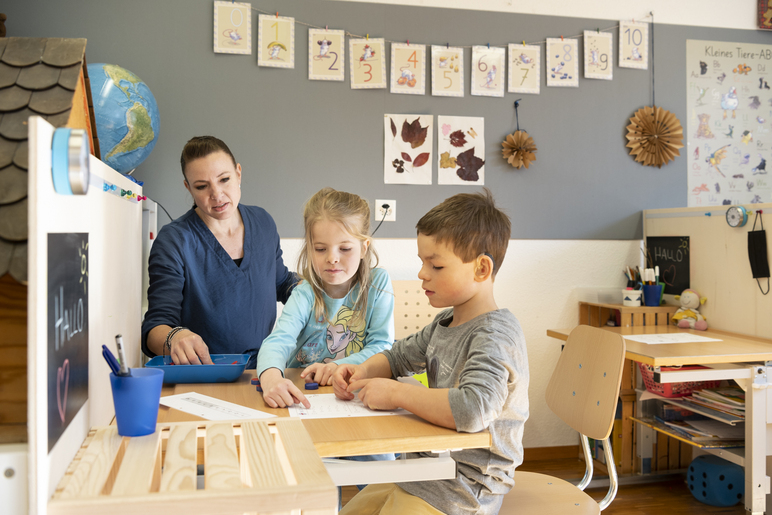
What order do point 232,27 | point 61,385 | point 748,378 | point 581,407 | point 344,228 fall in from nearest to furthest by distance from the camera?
point 61,385
point 344,228
point 581,407
point 748,378
point 232,27

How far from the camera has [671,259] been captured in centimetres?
289

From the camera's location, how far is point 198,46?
260 cm

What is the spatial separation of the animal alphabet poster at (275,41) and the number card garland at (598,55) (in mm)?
1485

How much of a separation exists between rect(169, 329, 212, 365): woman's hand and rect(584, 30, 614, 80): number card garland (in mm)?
2493

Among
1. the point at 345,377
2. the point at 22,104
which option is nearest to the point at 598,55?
the point at 345,377

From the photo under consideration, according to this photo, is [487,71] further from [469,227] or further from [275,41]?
[469,227]

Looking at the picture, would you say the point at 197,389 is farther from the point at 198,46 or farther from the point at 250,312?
the point at 198,46

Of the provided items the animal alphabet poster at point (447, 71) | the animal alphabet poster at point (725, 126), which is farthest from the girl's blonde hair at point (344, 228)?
the animal alphabet poster at point (725, 126)

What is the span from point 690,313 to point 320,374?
2.17 meters

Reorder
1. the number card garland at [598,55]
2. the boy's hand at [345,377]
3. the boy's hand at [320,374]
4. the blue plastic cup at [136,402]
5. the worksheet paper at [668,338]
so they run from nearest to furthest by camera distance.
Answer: the blue plastic cup at [136,402]
the boy's hand at [345,377]
the boy's hand at [320,374]
the worksheet paper at [668,338]
the number card garland at [598,55]

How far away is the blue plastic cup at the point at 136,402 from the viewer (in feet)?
2.52

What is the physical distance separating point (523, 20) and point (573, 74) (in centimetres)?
37

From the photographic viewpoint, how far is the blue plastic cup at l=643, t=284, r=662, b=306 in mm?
2829

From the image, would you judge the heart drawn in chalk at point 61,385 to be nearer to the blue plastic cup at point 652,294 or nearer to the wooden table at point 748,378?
the wooden table at point 748,378
